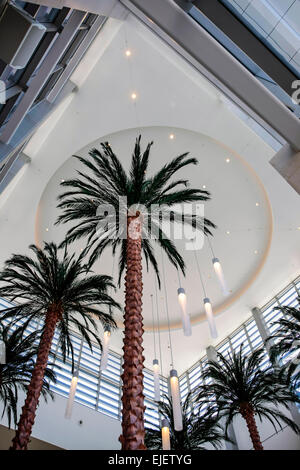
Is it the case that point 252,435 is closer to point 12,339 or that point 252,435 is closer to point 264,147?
point 12,339

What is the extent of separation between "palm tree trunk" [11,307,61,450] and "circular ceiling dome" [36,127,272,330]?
5.92 meters


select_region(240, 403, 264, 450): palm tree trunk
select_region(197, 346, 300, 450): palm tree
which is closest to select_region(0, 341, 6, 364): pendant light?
select_region(197, 346, 300, 450): palm tree

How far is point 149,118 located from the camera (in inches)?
664

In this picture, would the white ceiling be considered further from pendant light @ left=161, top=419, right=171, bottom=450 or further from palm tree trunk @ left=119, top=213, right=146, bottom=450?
pendant light @ left=161, top=419, right=171, bottom=450

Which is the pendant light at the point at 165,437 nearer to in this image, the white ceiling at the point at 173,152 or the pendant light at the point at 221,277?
the pendant light at the point at 221,277

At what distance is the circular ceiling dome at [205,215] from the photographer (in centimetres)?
1775

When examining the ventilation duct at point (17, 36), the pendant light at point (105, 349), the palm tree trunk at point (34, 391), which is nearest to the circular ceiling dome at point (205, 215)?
the pendant light at point (105, 349)

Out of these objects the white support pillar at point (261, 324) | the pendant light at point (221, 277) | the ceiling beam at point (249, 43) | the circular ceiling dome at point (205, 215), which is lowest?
the ceiling beam at point (249, 43)

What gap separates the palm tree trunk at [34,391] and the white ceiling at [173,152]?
9.32 meters

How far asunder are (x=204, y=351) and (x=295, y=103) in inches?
881

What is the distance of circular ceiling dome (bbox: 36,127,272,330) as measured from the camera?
58.2 feet

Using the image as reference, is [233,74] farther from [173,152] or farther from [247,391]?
[173,152]

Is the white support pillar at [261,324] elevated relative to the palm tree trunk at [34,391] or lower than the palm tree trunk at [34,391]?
elevated

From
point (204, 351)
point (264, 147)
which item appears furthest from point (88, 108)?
point (204, 351)
